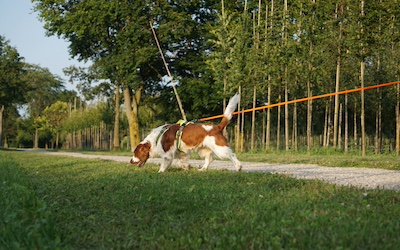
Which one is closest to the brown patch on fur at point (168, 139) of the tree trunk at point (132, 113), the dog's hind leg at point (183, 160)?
the dog's hind leg at point (183, 160)

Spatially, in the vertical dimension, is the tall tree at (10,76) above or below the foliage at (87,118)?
above

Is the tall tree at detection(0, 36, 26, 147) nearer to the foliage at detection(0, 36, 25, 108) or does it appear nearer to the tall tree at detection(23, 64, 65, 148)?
the foliage at detection(0, 36, 25, 108)

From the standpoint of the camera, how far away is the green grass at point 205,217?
402 cm

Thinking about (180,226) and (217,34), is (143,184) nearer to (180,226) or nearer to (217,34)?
(180,226)

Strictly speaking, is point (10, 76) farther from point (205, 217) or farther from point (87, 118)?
point (205, 217)

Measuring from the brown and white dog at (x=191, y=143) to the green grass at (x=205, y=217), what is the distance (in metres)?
2.71

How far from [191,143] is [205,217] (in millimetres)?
5566

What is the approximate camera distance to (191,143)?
10.7 meters

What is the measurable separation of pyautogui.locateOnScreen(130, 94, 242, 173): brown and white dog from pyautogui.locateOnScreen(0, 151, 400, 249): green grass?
8.88 feet

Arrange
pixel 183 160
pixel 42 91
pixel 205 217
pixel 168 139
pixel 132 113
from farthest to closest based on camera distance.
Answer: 1. pixel 42 91
2. pixel 132 113
3. pixel 183 160
4. pixel 168 139
5. pixel 205 217

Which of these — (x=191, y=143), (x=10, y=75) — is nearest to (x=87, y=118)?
(x=10, y=75)

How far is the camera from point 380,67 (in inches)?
1011

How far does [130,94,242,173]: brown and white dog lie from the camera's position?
408 inches

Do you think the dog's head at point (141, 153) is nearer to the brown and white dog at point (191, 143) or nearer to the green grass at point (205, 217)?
the brown and white dog at point (191, 143)
